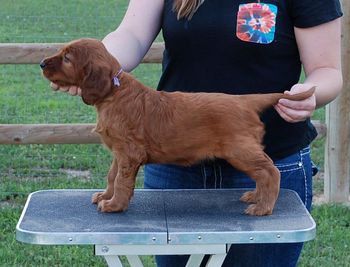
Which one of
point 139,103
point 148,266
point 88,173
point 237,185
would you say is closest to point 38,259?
point 148,266

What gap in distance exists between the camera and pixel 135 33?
123 inches

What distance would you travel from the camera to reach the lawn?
216 inches

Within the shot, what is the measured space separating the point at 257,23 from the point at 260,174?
1.75ft

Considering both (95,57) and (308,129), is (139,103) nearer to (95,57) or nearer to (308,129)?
(95,57)

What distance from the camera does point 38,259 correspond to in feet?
17.8

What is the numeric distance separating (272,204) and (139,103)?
529 mm

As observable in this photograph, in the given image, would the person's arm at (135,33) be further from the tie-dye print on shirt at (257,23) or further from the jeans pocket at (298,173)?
the jeans pocket at (298,173)

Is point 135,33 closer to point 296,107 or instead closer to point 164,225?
point 296,107

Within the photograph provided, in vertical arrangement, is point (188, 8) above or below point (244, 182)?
above

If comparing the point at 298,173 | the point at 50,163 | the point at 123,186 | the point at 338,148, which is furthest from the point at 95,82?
the point at 50,163

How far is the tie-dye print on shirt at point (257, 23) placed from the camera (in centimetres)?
288

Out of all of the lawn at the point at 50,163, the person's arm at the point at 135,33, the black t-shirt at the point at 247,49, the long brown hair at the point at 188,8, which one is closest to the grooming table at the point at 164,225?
the black t-shirt at the point at 247,49

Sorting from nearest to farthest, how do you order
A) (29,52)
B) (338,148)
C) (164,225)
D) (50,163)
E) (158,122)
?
(164,225) < (158,122) < (29,52) < (338,148) < (50,163)

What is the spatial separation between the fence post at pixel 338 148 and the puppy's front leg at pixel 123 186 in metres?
3.77
